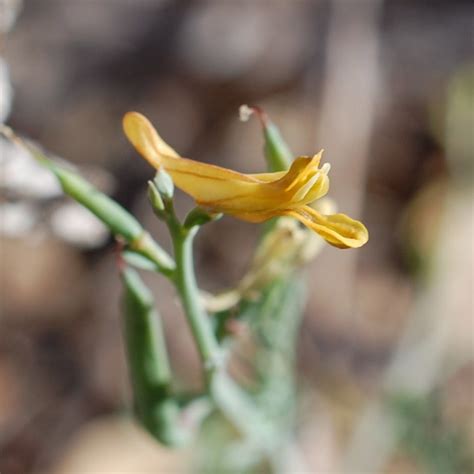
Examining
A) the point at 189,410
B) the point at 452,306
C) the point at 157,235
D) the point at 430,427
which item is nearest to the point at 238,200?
the point at 189,410

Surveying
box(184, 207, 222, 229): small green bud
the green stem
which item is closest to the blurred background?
the green stem

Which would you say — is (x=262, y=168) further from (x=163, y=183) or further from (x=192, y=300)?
(x=163, y=183)

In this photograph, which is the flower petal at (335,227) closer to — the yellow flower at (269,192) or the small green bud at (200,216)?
the yellow flower at (269,192)

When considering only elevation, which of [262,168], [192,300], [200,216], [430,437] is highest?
[200,216]

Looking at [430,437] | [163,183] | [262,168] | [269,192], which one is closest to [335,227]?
[269,192]

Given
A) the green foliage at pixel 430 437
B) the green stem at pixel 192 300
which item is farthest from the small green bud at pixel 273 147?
the green foliage at pixel 430 437

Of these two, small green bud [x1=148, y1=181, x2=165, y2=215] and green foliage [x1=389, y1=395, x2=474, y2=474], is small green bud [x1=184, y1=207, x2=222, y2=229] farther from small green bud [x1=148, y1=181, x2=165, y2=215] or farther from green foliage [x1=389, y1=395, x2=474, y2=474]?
green foliage [x1=389, y1=395, x2=474, y2=474]
